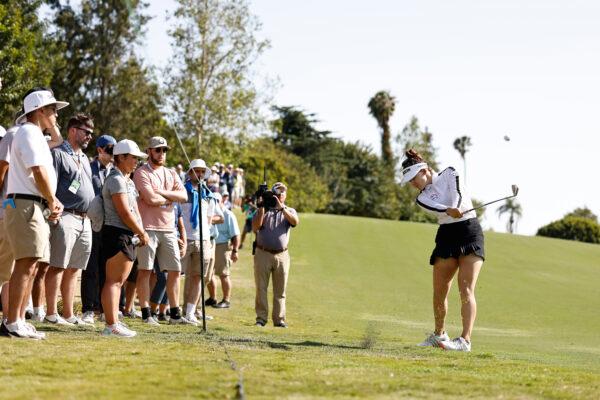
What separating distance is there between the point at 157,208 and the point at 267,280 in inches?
153

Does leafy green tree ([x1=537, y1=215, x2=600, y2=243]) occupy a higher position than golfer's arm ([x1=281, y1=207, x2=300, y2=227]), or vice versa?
leafy green tree ([x1=537, y1=215, x2=600, y2=243])

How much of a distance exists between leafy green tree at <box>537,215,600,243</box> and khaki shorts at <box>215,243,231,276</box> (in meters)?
47.4

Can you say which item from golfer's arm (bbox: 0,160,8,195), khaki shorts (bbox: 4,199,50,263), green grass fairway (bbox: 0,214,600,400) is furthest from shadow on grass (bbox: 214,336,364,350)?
golfer's arm (bbox: 0,160,8,195)

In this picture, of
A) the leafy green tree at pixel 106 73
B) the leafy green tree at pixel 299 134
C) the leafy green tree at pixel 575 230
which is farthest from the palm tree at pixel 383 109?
the leafy green tree at pixel 106 73

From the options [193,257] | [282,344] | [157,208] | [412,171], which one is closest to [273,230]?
[193,257]

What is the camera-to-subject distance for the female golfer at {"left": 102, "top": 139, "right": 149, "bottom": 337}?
33.8 feet

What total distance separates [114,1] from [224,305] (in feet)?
135

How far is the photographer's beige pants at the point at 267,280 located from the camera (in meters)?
15.8

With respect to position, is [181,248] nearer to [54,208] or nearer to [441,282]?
[441,282]

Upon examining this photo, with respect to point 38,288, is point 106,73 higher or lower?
higher

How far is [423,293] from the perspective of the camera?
25203 mm

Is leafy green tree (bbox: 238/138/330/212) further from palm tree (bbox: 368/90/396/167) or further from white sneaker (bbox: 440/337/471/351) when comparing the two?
white sneaker (bbox: 440/337/471/351)

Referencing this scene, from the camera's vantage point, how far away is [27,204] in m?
9.20

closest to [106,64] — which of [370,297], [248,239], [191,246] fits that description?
[248,239]
